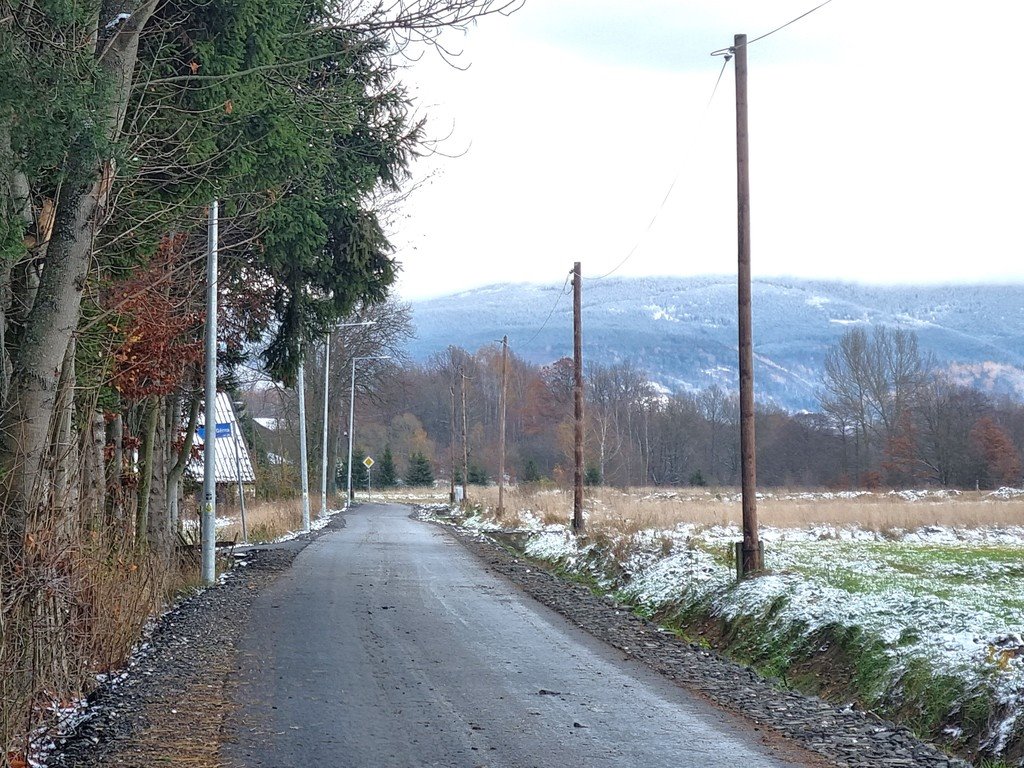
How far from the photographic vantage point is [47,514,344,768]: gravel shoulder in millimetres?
7121

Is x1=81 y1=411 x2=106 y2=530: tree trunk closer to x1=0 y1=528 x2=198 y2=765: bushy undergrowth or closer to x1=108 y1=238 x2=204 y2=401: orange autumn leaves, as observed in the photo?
x1=108 y1=238 x2=204 y2=401: orange autumn leaves

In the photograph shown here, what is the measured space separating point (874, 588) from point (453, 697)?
6670 millimetres

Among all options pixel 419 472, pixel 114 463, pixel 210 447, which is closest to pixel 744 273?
pixel 210 447

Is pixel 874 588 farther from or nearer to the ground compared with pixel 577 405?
nearer to the ground

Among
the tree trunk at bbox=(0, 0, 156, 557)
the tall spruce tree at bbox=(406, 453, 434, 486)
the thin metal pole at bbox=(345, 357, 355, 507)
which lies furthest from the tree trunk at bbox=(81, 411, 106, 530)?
the tall spruce tree at bbox=(406, 453, 434, 486)

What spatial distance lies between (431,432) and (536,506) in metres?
81.9

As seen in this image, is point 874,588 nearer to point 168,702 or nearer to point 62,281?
point 168,702

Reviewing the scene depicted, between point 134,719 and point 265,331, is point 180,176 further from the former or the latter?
point 265,331

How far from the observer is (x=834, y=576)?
15.4m

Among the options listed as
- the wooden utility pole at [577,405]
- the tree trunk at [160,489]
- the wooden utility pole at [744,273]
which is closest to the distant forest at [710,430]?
the wooden utility pole at [577,405]

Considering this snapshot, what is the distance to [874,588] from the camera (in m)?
13.6

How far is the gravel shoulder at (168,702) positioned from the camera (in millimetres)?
7121

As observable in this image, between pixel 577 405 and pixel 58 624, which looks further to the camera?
pixel 577 405

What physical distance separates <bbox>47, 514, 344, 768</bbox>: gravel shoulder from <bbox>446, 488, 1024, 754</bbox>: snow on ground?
5235 millimetres
